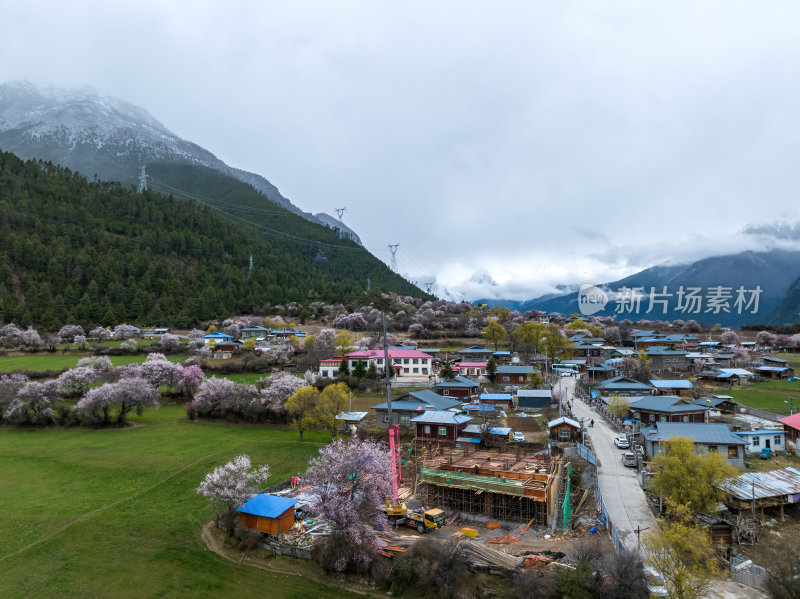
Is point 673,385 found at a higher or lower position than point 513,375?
higher

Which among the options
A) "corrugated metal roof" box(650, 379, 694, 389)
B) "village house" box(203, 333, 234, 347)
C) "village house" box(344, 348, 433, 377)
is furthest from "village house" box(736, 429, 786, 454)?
"village house" box(203, 333, 234, 347)

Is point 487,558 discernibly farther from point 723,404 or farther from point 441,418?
point 723,404

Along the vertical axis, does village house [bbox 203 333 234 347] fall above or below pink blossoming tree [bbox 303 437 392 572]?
above

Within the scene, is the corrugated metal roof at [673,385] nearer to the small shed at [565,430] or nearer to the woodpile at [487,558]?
the small shed at [565,430]

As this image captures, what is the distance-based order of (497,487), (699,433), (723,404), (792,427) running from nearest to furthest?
(497,487) → (699,433) → (792,427) → (723,404)

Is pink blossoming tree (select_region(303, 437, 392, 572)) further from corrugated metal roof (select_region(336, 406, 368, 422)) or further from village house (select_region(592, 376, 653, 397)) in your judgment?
village house (select_region(592, 376, 653, 397))

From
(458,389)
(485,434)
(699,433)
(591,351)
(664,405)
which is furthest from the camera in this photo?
(591,351)

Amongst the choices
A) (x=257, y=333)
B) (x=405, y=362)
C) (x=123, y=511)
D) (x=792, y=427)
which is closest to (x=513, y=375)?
(x=405, y=362)

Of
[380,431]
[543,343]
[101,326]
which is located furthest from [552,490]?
[101,326]
